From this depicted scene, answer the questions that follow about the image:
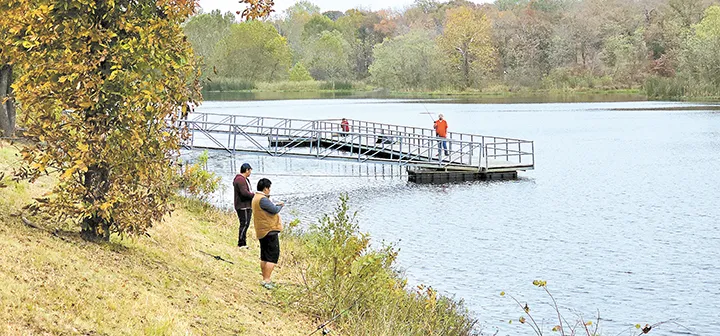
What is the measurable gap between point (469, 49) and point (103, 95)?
10386 centimetres

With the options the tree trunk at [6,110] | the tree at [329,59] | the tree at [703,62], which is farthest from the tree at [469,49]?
the tree trunk at [6,110]

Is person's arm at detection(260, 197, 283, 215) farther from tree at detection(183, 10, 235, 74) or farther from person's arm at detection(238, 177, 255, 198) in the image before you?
tree at detection(183, 10, 235, 74)

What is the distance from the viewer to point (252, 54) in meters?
129

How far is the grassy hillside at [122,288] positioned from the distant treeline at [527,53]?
7822cm

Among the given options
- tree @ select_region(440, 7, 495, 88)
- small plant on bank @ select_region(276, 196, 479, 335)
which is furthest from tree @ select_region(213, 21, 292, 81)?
small plant on bank @ select_region(276, 196, 479, 335)

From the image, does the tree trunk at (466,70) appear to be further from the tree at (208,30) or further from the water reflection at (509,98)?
the tree at (208,30)

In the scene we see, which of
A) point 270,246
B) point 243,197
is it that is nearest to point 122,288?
point 270,246

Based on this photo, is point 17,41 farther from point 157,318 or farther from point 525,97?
point 525,97

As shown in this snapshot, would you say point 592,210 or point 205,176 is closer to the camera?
point 205,176

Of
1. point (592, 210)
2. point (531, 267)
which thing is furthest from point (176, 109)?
point (592, 210)

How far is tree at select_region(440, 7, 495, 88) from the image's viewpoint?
371 feet

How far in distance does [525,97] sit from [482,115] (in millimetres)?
32480

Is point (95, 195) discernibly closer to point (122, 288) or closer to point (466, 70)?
point (122, 288)

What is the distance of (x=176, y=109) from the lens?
40.0 feet
